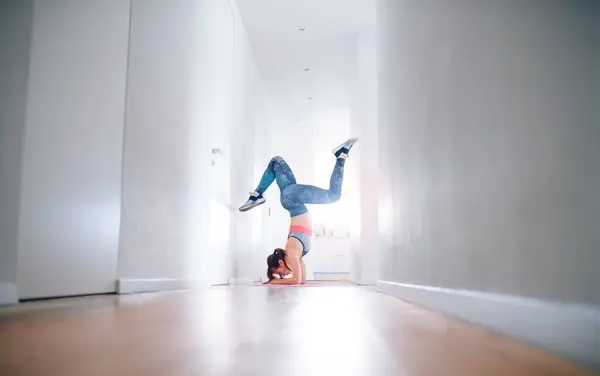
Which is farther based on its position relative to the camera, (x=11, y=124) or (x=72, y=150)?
(x=72, y=150)

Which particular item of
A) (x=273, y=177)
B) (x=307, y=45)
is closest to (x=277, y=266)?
(x=273, y=177)

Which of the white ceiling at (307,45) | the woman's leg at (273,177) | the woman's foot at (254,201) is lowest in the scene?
the woman's foot at (254,201)

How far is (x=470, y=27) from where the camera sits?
137cm

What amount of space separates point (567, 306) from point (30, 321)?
1165 millimetres

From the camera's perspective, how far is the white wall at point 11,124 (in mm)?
1703

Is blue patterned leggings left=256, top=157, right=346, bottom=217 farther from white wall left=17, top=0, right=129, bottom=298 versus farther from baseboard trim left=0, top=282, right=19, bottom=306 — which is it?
baseboard trim left=0, top=282, right=19, bottom=306

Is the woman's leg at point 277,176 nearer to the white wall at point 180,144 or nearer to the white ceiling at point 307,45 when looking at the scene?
the white wall at point 180,144

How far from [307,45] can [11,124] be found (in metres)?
4.77

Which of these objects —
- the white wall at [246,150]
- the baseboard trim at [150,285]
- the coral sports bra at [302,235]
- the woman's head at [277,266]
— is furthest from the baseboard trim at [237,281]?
the baseboard trim at [150,285]

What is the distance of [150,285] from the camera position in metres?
2.92

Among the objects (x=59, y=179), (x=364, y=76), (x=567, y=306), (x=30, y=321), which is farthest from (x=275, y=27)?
(x=567, y=306)

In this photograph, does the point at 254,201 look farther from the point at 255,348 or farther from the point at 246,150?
the point at 255,348

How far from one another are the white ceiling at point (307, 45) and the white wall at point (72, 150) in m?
2.77

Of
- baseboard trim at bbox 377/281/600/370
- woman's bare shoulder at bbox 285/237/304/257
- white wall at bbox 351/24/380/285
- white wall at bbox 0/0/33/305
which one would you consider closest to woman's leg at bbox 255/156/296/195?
woman's bare shoulder at bbox 285/237/304/257
